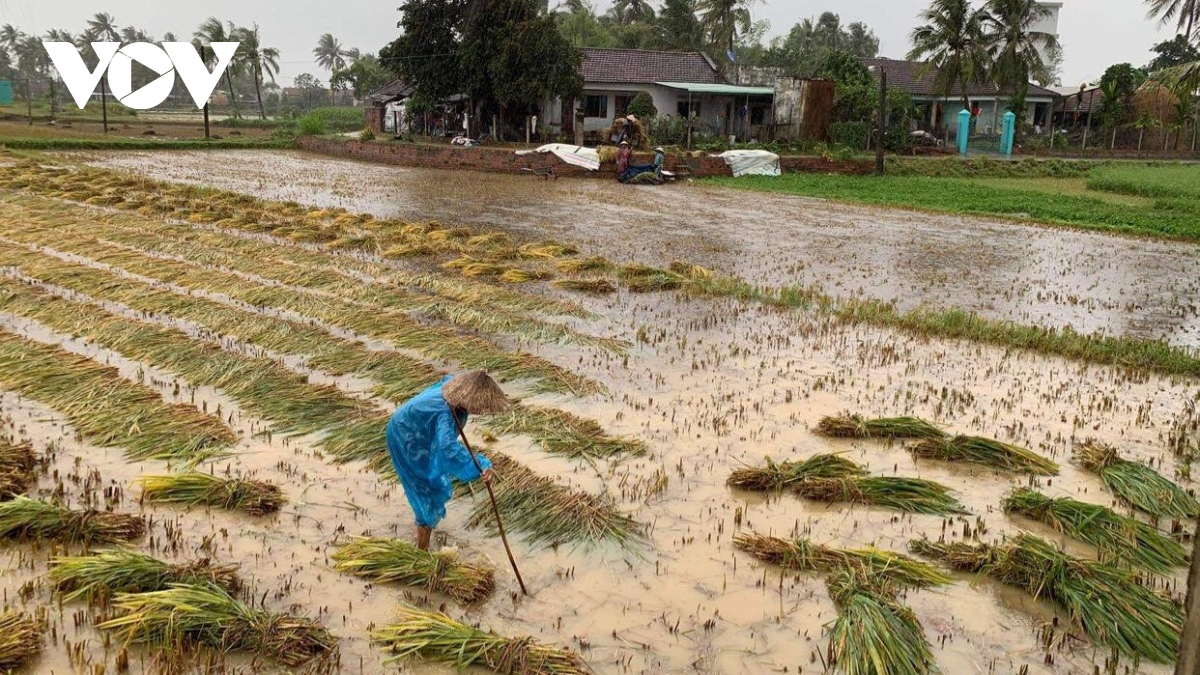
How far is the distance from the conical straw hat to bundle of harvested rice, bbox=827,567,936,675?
5.04 feet

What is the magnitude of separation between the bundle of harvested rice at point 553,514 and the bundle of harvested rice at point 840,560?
1.80 feet

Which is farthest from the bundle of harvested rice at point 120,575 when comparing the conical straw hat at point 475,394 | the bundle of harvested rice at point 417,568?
the conical straw hat at point 475,394

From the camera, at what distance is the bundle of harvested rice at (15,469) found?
411 cm

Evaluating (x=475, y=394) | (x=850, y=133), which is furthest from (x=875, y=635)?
(x=850, y=133)

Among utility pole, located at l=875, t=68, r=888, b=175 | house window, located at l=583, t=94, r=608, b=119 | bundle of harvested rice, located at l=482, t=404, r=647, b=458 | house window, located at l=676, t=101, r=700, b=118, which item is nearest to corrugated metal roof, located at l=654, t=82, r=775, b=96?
house window, located at l=676, t=101, r=700, b=118

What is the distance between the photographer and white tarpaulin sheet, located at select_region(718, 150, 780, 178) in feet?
76.0

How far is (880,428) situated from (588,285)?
4.42m

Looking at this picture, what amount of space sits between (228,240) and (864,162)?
715 inches

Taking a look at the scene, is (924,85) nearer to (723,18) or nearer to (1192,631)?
(723,18)

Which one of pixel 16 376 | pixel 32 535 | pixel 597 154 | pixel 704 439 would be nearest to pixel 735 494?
pixel 704 439

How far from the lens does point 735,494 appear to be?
449 cm

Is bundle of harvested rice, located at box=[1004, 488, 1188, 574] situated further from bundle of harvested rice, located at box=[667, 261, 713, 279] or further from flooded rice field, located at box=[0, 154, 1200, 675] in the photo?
bundle of harvested rice, located at box=[667, 261, 713, 279]

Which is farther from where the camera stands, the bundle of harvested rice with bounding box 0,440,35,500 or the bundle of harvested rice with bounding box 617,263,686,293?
the bundle of harvested rice with bounding box 617,263,686,293

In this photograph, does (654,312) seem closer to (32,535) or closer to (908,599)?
(908,599)
